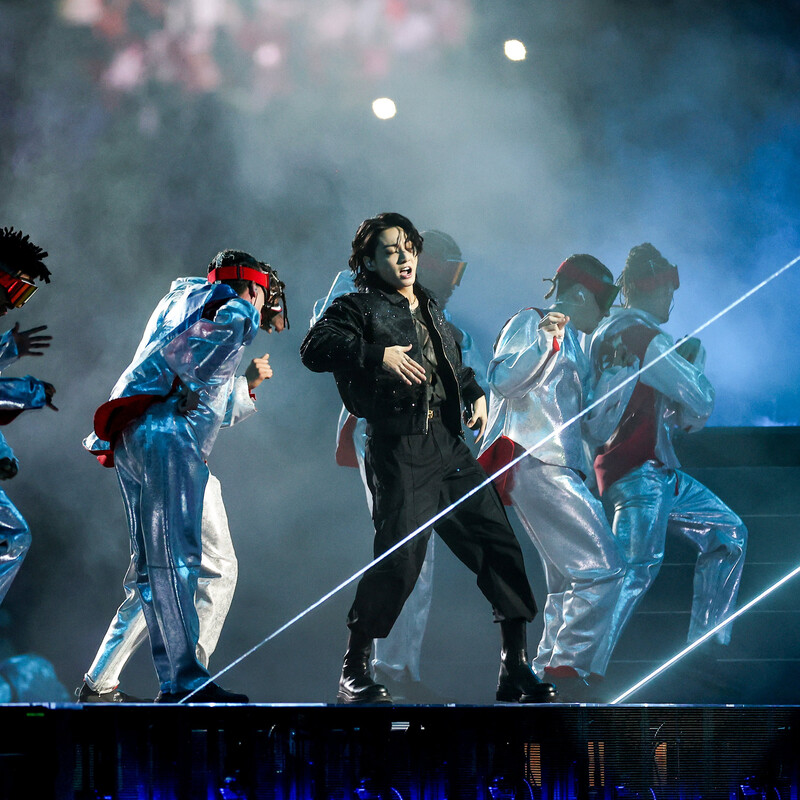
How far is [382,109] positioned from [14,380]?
→ 317 cm

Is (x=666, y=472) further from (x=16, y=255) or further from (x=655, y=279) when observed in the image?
(x=16, y=255)

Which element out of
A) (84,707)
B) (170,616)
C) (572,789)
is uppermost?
(170,616)

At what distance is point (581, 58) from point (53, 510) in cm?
395

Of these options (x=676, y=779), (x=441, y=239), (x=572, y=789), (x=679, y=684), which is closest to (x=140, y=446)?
(x=572, y=789)

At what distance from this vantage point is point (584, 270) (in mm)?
4922

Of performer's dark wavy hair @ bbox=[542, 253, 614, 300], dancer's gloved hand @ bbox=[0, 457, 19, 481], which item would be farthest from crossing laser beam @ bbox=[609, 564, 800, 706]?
dancer's gloved hand @ bbox=[0, 457, 19, 481]

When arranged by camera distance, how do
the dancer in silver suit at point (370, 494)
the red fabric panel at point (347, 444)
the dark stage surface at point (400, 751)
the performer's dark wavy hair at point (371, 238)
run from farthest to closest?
the red fabric panel at point (347, 444)
the dancer in silver suit at point (370, 494)
the performer's dark wavy hair at point (371, 238)
the dark stage surface at point (400, 751)

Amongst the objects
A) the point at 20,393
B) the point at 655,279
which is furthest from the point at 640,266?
the point at 20,393

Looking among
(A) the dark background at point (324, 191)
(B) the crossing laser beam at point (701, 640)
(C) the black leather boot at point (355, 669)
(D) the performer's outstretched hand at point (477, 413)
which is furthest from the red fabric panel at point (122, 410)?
(B) the crossing laser beam at point (701, 640)

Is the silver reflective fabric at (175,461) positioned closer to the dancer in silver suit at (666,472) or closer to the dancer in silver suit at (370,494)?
the dancer in silver suit at (370,494)

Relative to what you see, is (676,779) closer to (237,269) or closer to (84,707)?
(84,707)

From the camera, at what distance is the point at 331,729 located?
257 centimetres

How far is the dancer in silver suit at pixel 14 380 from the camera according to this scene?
129 inches

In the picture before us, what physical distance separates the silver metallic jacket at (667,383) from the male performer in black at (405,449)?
5.08ft
